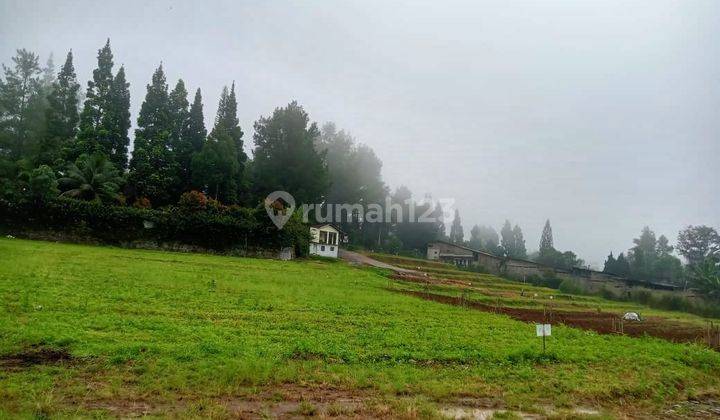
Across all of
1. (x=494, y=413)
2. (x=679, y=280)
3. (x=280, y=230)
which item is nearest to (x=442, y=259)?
(x=280, y=230)

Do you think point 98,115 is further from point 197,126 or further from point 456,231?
point 456,231

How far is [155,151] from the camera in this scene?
144 ft

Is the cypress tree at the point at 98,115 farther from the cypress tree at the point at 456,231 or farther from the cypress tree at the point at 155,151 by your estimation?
the cypress tree at the point at 456,231

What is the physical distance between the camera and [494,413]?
26.7 feet

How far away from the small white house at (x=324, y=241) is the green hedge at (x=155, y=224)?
7.61 metres

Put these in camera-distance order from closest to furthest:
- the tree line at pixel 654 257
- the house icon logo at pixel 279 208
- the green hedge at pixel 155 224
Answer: the green hedge at pixel 155 224 → the house icon logo at pixel 279 208 → the tree line at pixel 654 257

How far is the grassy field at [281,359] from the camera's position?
7.53 meters

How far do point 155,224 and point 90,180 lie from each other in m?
7.35

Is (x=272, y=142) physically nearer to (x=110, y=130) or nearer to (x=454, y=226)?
(x=110, y=130)

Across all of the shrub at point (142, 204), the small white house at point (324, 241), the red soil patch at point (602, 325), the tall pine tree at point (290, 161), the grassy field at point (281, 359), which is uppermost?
the tall pine tree at point (290, 161)

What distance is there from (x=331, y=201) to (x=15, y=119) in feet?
130

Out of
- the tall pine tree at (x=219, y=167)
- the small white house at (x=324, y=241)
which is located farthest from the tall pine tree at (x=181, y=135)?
the small white house at (x=324, y=241)

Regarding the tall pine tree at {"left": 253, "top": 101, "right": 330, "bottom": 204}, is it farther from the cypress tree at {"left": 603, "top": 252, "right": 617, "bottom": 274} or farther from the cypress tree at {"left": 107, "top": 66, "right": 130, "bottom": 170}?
the cypress tree at {"left": 603, "top": 252, "right": 617, "bottom": 274}

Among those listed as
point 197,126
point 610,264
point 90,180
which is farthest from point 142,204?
point 610,264
